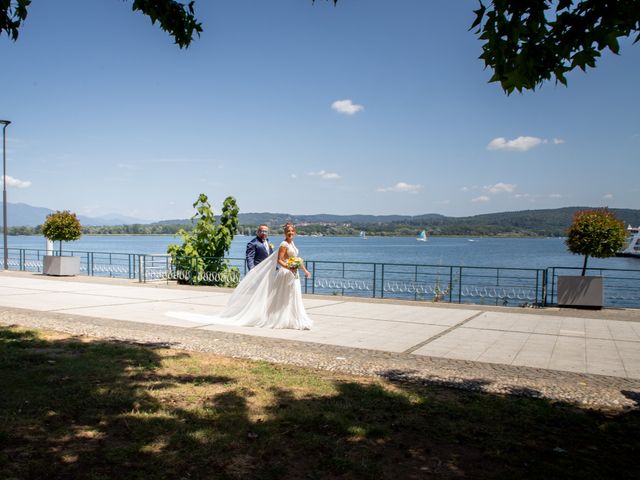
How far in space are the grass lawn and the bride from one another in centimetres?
324

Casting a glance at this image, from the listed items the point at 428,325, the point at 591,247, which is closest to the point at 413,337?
the point at 428,325

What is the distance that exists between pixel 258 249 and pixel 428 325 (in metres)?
3.91

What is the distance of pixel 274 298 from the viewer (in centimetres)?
978

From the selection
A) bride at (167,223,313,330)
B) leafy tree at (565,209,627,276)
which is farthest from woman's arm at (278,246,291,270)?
leafy tree at (565,209,627,276)

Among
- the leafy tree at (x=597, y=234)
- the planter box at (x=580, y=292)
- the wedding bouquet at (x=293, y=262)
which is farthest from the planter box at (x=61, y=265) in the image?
the leafy tree at (x=597, y=234)

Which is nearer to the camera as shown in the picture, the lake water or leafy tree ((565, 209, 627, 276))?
leafy tree ((565, 209, 627, 276))

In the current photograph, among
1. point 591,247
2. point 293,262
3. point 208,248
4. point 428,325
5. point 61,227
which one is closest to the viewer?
point 293,262

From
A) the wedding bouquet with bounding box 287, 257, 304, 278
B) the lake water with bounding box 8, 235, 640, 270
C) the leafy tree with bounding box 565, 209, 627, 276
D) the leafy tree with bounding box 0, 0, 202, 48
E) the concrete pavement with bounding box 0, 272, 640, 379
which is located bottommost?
the lake water with bounding box 8, 235, 640, 270

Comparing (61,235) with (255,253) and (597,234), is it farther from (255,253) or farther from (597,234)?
(597,234)

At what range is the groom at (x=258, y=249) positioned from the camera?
11383 mm

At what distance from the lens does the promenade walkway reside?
21.1ft

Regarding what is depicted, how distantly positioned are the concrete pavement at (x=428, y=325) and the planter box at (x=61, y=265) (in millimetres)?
4913

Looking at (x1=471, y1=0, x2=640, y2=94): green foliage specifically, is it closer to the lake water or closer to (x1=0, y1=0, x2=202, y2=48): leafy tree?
(x1=0, y1=0, x2=202, y2=48): leafy tree

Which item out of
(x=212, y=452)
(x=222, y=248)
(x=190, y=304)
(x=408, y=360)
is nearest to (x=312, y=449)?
(x=212, y=452)
